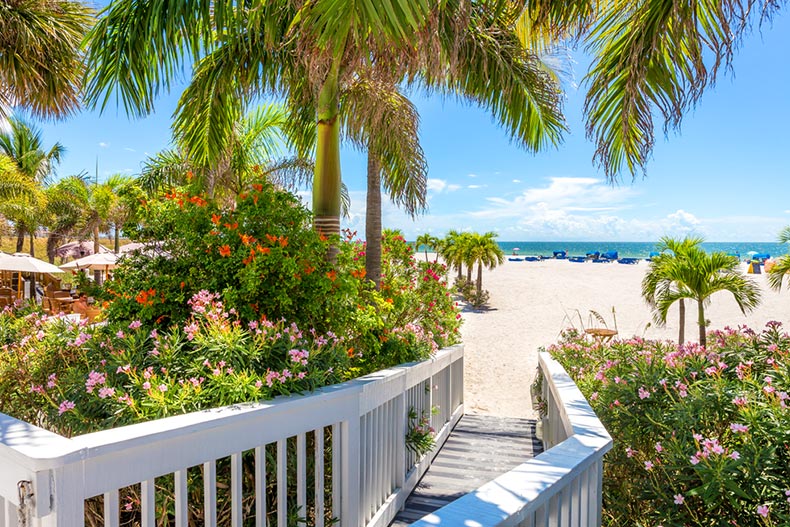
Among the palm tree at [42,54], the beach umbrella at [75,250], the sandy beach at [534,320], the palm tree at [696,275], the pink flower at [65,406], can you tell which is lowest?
the sandy beach at [534,320]

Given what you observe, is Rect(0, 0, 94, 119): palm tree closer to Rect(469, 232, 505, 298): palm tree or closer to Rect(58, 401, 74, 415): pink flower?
Rect(58, 401, 74, 415): pink flower

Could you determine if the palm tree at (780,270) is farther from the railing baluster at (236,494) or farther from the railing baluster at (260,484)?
the railing baluster at (236,494)

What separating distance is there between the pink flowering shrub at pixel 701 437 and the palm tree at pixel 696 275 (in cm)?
565

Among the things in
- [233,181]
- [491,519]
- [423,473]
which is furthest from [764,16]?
[233,181]

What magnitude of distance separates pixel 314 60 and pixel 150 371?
2.46 meters

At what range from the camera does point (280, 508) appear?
2.19 metres

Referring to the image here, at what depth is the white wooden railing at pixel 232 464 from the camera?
1449 millimetres

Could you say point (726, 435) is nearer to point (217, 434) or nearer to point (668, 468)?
point (668, 468)

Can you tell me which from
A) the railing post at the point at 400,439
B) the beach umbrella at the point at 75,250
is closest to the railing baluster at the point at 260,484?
the railing post at the point at 400,439

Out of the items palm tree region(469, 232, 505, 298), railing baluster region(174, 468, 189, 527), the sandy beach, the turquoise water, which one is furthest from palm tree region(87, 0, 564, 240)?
the turquoise water

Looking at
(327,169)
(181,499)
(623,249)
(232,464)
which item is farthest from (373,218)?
(623,249)

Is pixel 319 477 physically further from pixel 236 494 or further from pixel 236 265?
pixel 236 265

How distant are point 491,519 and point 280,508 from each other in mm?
1150

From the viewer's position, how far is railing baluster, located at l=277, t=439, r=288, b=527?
2.13 meters
